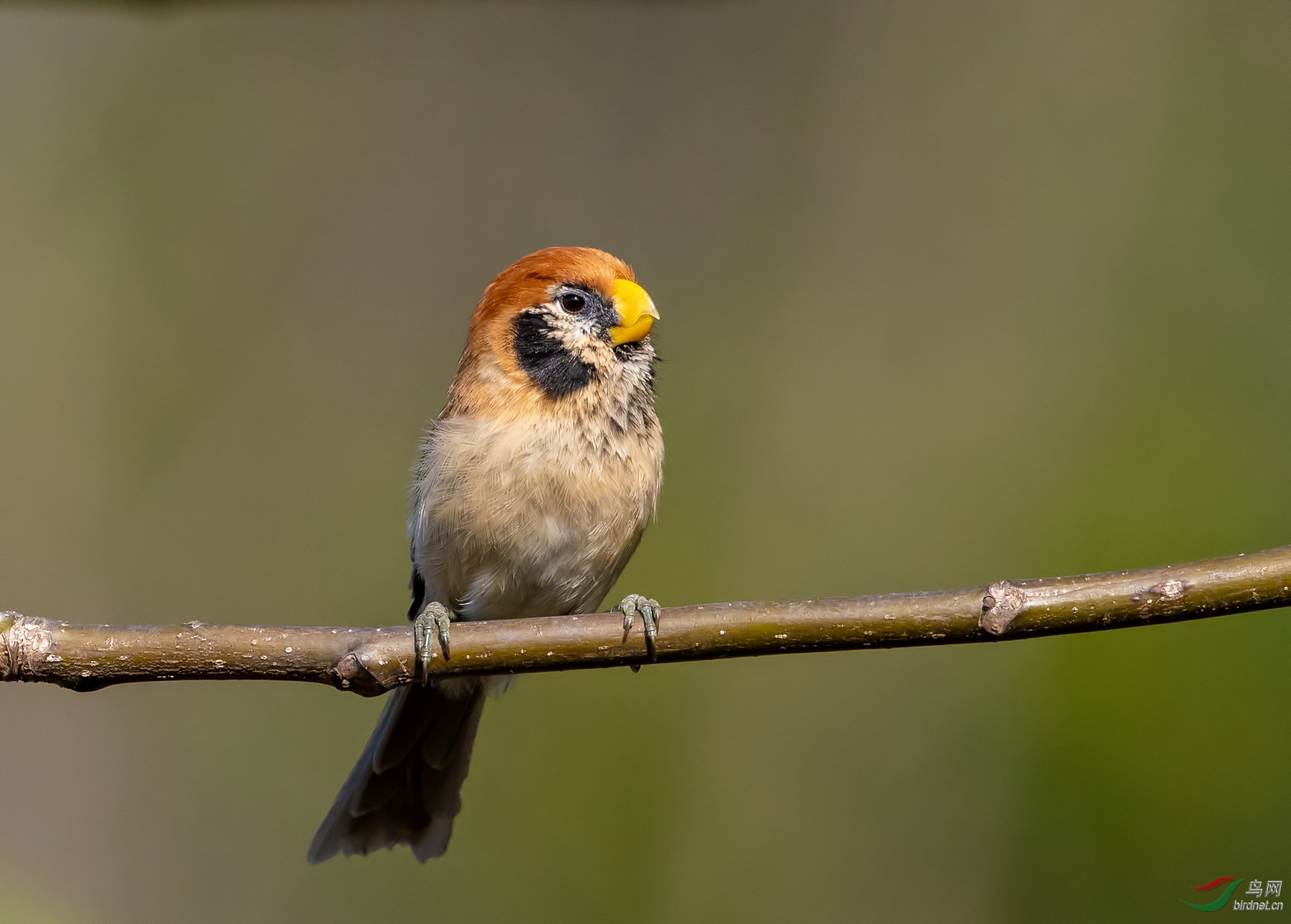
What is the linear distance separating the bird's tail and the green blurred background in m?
0.93

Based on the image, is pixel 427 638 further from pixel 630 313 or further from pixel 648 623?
pixel 630 313

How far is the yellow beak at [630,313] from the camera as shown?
3.70 meters

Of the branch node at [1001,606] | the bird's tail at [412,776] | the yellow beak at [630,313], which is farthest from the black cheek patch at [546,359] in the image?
the branch node at [1001,606]

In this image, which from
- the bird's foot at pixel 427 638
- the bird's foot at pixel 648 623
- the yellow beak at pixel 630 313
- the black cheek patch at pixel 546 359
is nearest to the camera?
the bird's foot at pixel 648 623

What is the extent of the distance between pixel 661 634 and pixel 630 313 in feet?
4.95

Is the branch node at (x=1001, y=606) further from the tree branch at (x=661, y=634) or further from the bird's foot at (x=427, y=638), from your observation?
the bird's foot at (x=427, y=638)

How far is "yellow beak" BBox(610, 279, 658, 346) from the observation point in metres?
3.70

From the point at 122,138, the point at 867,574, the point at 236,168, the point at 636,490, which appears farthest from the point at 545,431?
the point at 122,138

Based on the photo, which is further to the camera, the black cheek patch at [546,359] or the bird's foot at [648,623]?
the black cheek patch at [546,359]

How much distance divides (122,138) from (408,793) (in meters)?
4.31

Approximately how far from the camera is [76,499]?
18.1 feet

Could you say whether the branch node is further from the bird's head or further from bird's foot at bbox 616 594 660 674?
the bird's head

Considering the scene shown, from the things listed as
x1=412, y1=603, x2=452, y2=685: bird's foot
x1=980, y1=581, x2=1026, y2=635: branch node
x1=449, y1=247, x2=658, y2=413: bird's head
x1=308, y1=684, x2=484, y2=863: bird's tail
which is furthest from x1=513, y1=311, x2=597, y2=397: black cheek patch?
x1=980, y1=581, x2=1026, y2=635: branch node

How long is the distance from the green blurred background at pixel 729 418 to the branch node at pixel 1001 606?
212 centimetres
